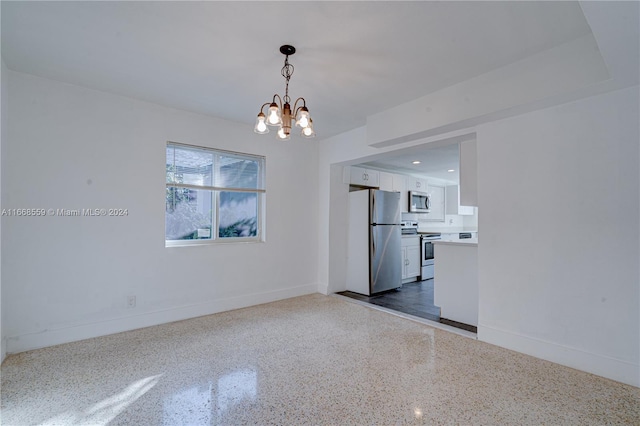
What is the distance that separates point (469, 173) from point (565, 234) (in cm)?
120

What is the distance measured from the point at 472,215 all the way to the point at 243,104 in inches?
273

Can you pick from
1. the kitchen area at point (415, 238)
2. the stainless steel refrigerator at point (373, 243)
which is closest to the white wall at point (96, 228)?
the stainless steel refrigerator at point (373, 243)

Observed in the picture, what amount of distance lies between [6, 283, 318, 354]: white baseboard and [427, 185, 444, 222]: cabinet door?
4.15m

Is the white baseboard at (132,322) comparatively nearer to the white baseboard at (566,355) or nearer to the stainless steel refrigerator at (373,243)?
the stainless steel refrigerator at (373,243)

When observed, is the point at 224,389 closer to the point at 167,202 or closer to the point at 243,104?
the point at 167,202

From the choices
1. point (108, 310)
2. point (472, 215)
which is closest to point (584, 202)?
point (108, 310)

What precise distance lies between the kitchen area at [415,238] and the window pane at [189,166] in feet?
7.10

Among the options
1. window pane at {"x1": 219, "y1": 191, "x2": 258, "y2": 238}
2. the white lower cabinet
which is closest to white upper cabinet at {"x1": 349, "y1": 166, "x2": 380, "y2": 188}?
the white lower cabinet

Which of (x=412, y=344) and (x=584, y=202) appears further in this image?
(x=412, y=344)

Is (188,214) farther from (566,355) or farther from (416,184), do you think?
(416,184)

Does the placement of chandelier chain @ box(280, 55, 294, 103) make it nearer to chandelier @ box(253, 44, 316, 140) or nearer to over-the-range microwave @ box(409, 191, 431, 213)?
chandelier @ box(253, 44, 316, 140)

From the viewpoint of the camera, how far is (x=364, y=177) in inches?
212

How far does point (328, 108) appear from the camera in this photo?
3.53 metres

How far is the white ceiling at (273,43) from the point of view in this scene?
1.89m
